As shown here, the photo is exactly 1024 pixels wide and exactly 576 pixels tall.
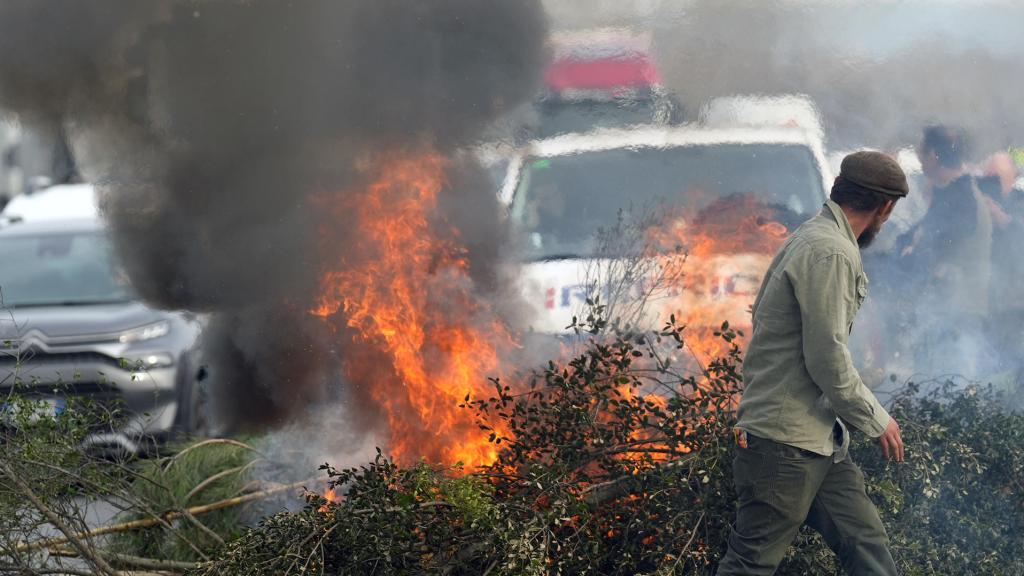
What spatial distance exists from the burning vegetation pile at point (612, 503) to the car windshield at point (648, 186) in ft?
7.94

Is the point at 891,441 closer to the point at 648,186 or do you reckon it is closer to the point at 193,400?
the point at 648,186

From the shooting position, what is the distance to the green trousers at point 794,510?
3779 mm

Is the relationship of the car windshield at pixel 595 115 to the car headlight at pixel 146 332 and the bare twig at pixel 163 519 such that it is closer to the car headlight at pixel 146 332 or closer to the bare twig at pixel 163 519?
the bare twig at pixel 163 519

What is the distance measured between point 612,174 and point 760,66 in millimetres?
1340

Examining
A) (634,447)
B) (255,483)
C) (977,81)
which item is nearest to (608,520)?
(634,447)

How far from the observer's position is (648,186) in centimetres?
727

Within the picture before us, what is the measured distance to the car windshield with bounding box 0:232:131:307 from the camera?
28.2 ft

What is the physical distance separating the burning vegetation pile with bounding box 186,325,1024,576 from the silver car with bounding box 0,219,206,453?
275 cm

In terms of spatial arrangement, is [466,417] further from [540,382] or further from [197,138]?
[197,138]

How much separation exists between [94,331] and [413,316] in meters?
3.29

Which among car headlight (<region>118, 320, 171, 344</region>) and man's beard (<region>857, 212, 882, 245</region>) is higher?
man's beard (<region>857, 212, 882, 245</region>)

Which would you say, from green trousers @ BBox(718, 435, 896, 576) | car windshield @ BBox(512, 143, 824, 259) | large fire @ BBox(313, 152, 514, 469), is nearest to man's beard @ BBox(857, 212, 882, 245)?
green trousers @ BBox(718, 435, 896, 576)

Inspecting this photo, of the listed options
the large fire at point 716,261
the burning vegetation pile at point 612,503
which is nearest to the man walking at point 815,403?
the burning vegetation pile at point 612,503

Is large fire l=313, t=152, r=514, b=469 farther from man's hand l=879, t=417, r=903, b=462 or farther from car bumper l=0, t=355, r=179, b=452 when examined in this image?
man's hand l=879, t=417, r=903, b=462
